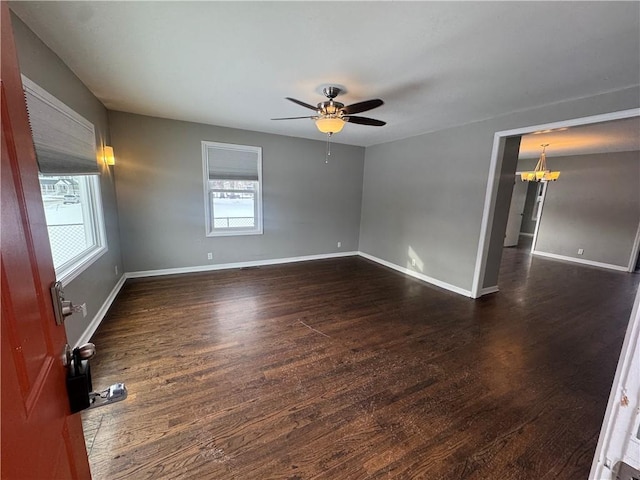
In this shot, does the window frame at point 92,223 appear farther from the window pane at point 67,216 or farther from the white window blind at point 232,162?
the white window blind at point 232,162

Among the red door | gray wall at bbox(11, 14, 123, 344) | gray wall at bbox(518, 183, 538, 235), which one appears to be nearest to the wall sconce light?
gray wall at bbox(11, 14, 123, 344)

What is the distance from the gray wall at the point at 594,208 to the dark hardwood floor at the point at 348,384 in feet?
9.56

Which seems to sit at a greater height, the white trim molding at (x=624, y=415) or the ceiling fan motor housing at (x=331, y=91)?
the ceiling fan motor housing at (x=331, y=91)

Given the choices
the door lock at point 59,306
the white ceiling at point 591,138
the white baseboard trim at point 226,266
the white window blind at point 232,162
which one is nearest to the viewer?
the door lock at point 59,306

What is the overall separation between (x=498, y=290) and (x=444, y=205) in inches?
61.9

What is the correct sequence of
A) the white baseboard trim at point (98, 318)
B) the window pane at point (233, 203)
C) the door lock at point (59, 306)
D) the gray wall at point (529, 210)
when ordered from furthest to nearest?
the gray wall at point (529, 210)
the window pane at point (233, 203)
the white baseboard trim at point (98, 318)
the door lock at point (59, 306)

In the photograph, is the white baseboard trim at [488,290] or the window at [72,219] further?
the white baseboard trim at [488,290]

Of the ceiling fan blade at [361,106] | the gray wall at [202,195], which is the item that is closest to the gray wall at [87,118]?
the gray wall at [202,195]

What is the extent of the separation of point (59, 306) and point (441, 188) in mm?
4475

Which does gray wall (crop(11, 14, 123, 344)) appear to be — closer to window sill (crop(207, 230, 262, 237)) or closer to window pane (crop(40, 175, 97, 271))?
window pane (crop(40, 175, 97, 271))

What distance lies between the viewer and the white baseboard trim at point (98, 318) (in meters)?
2.44

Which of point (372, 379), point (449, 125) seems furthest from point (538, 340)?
point (449, 125)

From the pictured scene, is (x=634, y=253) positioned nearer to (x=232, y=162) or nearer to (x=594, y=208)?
(x=594, y=208)

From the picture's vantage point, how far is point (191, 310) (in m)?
3.16
